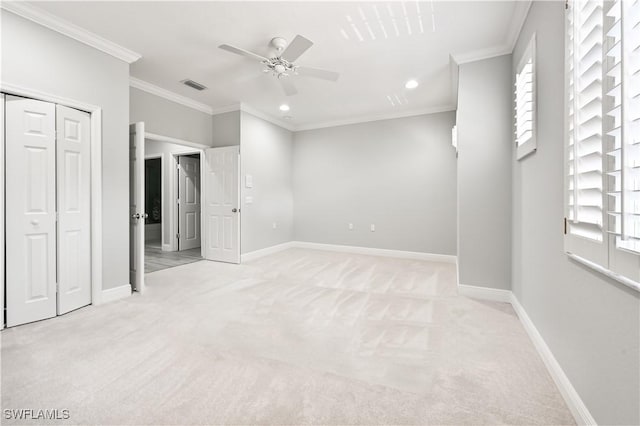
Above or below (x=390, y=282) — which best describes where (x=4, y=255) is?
above

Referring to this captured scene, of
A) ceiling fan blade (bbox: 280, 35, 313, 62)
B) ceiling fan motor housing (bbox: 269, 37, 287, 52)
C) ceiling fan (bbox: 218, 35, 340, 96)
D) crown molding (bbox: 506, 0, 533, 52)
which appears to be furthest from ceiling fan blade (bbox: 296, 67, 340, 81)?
crown molding (bbox: 506, 0, 533, 52)

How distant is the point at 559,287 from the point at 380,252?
3923 millimetres

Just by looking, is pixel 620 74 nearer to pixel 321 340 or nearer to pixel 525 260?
pixel 525 260

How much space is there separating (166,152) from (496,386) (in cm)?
683

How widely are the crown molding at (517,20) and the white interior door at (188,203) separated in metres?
6.16

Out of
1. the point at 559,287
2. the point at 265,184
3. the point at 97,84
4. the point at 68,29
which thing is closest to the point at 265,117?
the point at 265,184

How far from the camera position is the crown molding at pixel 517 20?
2.33 m

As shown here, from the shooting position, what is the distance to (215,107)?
506cm

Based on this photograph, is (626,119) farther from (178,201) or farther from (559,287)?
(178,201)

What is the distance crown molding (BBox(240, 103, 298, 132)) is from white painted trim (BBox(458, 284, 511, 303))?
174 inches

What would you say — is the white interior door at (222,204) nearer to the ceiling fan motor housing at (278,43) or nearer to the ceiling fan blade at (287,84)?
the ceiling fan blade at (287,84)

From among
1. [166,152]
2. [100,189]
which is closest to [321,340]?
[100,189]

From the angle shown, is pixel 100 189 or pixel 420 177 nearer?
pixel 100 189

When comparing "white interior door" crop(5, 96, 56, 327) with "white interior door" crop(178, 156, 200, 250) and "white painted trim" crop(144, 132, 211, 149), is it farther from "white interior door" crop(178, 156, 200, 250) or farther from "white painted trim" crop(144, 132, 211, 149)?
"white interior door" crop(178, 156, 200, 250)
